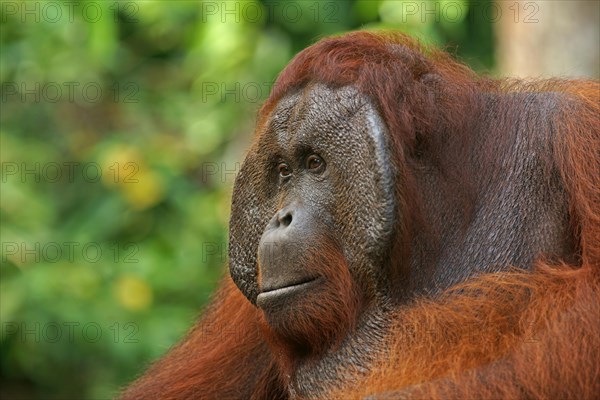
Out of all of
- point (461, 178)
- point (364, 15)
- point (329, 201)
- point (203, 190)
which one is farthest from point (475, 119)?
point (203, 190)

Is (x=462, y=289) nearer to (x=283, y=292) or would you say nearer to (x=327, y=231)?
(x=327, y=231)

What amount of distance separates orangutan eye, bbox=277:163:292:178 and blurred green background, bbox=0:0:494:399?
2011 millimetres

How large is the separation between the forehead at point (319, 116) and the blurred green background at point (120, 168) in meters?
1.99

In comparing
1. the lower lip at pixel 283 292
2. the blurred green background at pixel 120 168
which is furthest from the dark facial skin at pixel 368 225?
the blurred green background at pixel 120 168

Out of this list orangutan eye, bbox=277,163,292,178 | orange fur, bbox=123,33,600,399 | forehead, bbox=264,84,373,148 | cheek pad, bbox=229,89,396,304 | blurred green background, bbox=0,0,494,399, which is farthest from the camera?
blurred green background, bbox=0,0,494,399

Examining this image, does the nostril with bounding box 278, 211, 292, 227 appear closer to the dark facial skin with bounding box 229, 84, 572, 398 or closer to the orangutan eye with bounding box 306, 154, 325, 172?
the dark facial skin with bounding box 229, 84, 572, 398

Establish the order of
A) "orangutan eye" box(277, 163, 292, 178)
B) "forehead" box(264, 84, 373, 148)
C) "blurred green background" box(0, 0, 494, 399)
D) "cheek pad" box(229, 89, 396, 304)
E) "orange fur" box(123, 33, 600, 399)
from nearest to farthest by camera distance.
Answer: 1. "orange fur" box(123, 33, 600, 399)
2. "cheek pad" box(229, 89, 396, 304)
3. "forehead" box(264, 84, 373, 148)
4. "orangutan eye" box(277, 163, 292, 178)
5. "blurred green background" box(0, 0, 494, 399)

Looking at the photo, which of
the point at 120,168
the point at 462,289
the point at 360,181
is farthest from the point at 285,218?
the point at 120,168

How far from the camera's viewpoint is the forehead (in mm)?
3336

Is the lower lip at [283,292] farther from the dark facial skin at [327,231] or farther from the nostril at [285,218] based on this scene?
the nostril at [285,218]

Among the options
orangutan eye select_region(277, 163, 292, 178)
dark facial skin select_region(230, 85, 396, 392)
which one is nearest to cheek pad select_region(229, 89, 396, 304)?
dark facial skin select_region(230, 85, 396, 392)

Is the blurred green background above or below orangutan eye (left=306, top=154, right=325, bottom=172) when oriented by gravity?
below

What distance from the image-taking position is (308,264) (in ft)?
10.7

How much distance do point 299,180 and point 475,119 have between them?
2.04 feet
